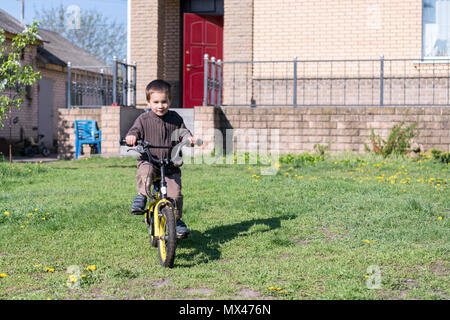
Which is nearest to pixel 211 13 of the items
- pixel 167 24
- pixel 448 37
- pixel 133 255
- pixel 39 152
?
pixel 167 24

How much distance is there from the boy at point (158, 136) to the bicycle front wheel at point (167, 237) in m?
0.24

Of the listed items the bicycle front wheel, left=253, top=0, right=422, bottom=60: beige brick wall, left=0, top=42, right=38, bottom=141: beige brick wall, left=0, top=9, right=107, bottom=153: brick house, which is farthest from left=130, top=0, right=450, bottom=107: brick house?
the bicycle front wheel

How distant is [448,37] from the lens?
13.8 meters

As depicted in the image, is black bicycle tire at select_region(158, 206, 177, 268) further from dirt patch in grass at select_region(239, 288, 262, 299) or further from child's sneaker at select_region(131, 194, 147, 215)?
dirt patch in grass at select_region(239, 288, 262, 299)

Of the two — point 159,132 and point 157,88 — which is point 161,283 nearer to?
point 159,132

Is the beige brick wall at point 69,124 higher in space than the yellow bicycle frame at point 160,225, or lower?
higher

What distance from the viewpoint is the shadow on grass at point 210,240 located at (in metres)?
5.01

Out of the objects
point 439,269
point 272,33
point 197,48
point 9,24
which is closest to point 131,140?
point 439,269

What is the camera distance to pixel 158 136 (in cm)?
514

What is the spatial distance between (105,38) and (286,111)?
115 feet

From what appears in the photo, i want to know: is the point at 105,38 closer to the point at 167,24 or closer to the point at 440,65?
the point at 167,24

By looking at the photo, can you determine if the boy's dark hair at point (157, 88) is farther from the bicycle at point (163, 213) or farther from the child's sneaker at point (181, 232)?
the child's sneaker at point (181, 232)

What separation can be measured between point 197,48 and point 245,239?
1107cm

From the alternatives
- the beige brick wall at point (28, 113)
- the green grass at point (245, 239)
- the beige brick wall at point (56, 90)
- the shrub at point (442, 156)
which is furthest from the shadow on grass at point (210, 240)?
the beige brick wall at point (56, 90)
